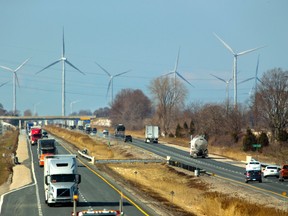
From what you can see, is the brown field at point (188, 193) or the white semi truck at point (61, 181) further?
the brown field at point (188, 193)

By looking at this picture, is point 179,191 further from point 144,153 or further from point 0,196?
point 144,153

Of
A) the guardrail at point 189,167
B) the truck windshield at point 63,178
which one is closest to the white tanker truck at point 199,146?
the guardrail at point 189,167

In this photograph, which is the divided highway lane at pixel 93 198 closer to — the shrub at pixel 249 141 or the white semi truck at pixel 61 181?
the white semi truck at pixel 61 181

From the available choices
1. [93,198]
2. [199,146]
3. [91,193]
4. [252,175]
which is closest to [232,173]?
[252,175]

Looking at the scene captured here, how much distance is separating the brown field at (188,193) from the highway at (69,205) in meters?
2.07

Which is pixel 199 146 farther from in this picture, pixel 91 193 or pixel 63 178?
pixel 63 178

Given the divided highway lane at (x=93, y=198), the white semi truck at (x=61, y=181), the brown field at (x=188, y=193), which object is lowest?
the brown field at (x=188, y=193)

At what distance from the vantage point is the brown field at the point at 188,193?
43.2 m

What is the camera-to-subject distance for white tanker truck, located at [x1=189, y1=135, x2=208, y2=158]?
101406mm

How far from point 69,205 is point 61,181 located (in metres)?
2.22

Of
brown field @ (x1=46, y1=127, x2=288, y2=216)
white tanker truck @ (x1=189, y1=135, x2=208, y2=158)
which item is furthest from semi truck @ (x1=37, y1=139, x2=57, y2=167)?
white tanker truck @ (x1=189, y1=135, x2=208, y2=158)

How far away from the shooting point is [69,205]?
143ft

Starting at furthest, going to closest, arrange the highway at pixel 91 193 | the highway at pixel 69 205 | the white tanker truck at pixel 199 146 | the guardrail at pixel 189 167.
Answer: the white tanker truck at pixel 199 146
the guardrail at pixel 189 167
the highway at pixel 91 193
the highway at pixel 69 205

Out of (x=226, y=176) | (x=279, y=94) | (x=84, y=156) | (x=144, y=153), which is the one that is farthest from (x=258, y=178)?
(x=279, y=94)
